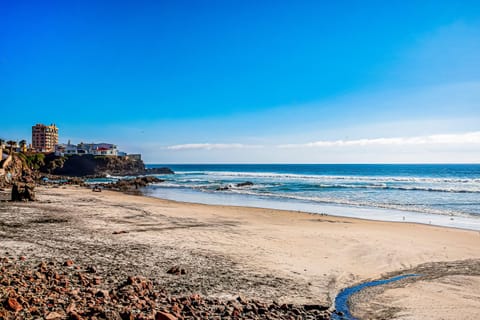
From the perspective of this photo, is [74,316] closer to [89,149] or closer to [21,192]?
[21,192]

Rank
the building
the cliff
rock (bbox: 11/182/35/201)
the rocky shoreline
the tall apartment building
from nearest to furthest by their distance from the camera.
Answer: the rocky shoreline → rock (bbox: 11/182/35/201) → the cliff → the building → the tall apartment building

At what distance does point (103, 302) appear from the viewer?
5.88m

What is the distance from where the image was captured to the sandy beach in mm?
7523

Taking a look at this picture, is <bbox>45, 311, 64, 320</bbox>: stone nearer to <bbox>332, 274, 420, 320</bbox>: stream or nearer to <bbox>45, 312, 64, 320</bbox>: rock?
<bbox>45, 312, 64, 320</bbox>: rock

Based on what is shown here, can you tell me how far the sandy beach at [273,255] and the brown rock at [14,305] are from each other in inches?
92.3

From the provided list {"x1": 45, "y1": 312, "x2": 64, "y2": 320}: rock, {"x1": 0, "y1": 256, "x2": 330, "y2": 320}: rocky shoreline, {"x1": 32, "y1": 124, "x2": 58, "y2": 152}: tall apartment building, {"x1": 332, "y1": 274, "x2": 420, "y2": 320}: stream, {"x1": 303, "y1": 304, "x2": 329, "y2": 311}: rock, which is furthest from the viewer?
{"x1": 32, "y1": 124, "x2": 58, "y2": 152}: tall apartment building

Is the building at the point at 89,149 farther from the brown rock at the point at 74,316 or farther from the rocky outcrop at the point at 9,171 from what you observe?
the brown rock at the point at 74,316

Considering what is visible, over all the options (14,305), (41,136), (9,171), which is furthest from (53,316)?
(41,136)

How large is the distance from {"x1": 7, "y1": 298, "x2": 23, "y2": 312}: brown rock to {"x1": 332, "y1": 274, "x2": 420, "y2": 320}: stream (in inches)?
215

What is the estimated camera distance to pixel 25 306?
209 inches

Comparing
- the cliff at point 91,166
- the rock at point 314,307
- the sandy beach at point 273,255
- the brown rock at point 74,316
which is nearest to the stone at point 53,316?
the brown rock at point 74,316

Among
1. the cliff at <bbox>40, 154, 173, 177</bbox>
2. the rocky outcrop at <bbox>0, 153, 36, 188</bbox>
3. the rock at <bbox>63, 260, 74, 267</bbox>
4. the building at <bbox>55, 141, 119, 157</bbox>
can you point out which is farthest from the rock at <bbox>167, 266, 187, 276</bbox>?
the building at <bbox>55, 141, 119, 157</bbox>

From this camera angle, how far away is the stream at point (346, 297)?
671 cm

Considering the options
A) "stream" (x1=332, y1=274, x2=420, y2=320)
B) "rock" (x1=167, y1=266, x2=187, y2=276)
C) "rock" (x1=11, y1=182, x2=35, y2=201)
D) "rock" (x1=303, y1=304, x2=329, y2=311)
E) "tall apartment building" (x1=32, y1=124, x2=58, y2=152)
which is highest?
"tall apartment building" (x1=32, y1=124, x2=58, y2=152)
